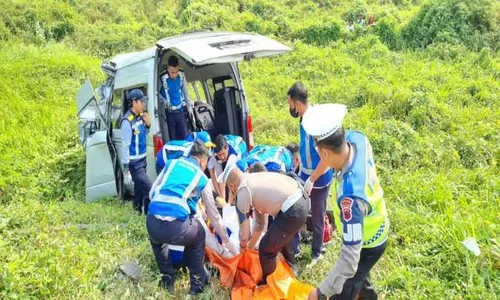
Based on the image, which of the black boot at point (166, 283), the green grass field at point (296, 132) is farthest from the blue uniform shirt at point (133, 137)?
the black boot at point (166, 283)

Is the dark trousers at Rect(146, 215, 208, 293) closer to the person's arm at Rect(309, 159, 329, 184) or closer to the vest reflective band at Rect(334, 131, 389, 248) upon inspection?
the person's arm at Rect(309, 159, 329, 184)

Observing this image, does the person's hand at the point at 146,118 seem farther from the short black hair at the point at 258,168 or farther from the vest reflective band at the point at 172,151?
the short black hair at the point at 258,168

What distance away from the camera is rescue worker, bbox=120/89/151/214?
5.02 metres

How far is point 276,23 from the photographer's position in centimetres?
1538

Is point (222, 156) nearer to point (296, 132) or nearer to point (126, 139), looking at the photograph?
point (126, 139)

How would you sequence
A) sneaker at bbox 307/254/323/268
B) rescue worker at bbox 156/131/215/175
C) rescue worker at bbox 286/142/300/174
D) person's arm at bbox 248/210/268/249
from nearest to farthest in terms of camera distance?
person's arm at bbox 248/210/268/249
sneaker at bbox 307/254/323/268
rescue worker at bbox 156/131/215/175
rescue worker at bbox 286/142/300/174

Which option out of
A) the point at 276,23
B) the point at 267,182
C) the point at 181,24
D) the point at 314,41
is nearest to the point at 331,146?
the point at 267,182

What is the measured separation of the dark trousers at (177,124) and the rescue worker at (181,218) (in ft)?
6.05

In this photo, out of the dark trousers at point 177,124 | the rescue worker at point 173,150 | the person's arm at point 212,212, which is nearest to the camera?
the person's arm at point 212,212

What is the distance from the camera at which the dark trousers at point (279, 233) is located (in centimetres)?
352

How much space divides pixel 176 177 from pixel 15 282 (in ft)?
4.46

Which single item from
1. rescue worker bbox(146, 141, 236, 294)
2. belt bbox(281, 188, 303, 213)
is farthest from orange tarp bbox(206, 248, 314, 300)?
belt bbox(281, 188, 303, 213)

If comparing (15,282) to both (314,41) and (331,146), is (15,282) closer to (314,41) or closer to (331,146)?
(331,146)

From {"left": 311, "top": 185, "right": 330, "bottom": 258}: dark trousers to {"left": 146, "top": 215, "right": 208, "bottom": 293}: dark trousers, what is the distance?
1055mm
